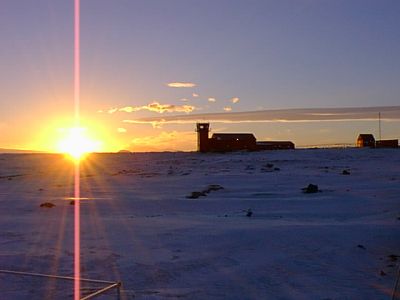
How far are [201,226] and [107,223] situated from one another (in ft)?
9.88

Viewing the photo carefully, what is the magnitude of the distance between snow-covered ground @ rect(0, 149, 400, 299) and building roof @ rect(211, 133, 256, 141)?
141 ft

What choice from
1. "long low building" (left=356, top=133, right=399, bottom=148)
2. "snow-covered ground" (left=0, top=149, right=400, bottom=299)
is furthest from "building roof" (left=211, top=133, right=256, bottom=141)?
"snow-covered ground" (left=0, top=149, right=400, bottom=299)

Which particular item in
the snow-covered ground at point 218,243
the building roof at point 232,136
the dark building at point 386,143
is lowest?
the snow-covered ground at point 218,243

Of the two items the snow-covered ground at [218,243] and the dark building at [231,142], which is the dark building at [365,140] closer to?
the dark building at [231,142]

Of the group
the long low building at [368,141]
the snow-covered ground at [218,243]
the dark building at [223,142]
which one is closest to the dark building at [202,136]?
the dark building at [223,142]

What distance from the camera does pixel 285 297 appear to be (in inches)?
444

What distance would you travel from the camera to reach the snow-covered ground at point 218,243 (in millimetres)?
11820

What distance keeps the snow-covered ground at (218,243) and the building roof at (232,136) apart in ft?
141

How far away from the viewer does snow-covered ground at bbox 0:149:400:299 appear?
38.8ft

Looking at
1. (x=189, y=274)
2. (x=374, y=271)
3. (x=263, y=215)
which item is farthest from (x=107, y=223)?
(x=374, y=271)

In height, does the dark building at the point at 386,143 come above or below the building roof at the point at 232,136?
below

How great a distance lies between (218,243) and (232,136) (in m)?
59.5

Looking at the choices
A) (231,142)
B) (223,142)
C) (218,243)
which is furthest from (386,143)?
(218,243)

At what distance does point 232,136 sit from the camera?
74.9 metres
